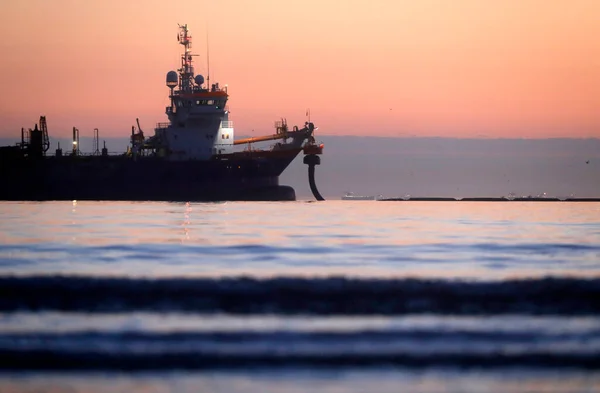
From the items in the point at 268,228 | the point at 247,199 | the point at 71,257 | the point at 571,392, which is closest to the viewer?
the point at 571,392

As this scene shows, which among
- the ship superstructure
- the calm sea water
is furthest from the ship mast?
the calm sea water

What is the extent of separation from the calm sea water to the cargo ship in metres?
53.2

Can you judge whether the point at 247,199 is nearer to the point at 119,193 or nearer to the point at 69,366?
the point at 119,193

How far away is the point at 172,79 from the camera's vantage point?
89062 mm

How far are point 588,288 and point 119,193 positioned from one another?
71.2 meters

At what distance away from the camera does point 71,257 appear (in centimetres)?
2706

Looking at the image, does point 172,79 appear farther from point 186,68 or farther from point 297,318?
point 297,318

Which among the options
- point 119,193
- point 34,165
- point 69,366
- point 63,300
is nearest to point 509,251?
point 63,300

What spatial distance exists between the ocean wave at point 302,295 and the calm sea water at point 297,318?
2.6 inches

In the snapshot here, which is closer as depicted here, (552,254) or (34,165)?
(552,254)

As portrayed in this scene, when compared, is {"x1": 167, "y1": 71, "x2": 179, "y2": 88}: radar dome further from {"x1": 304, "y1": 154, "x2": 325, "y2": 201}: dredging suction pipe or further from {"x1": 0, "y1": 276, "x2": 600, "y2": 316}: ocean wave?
{"x1": 0, "y1": 276, "x2": 600, "y2": 316}: ocean wave

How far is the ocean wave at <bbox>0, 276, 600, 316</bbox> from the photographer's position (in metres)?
18.0

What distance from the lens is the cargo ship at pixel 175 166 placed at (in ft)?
282

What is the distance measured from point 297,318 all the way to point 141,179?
71347 millimetres
